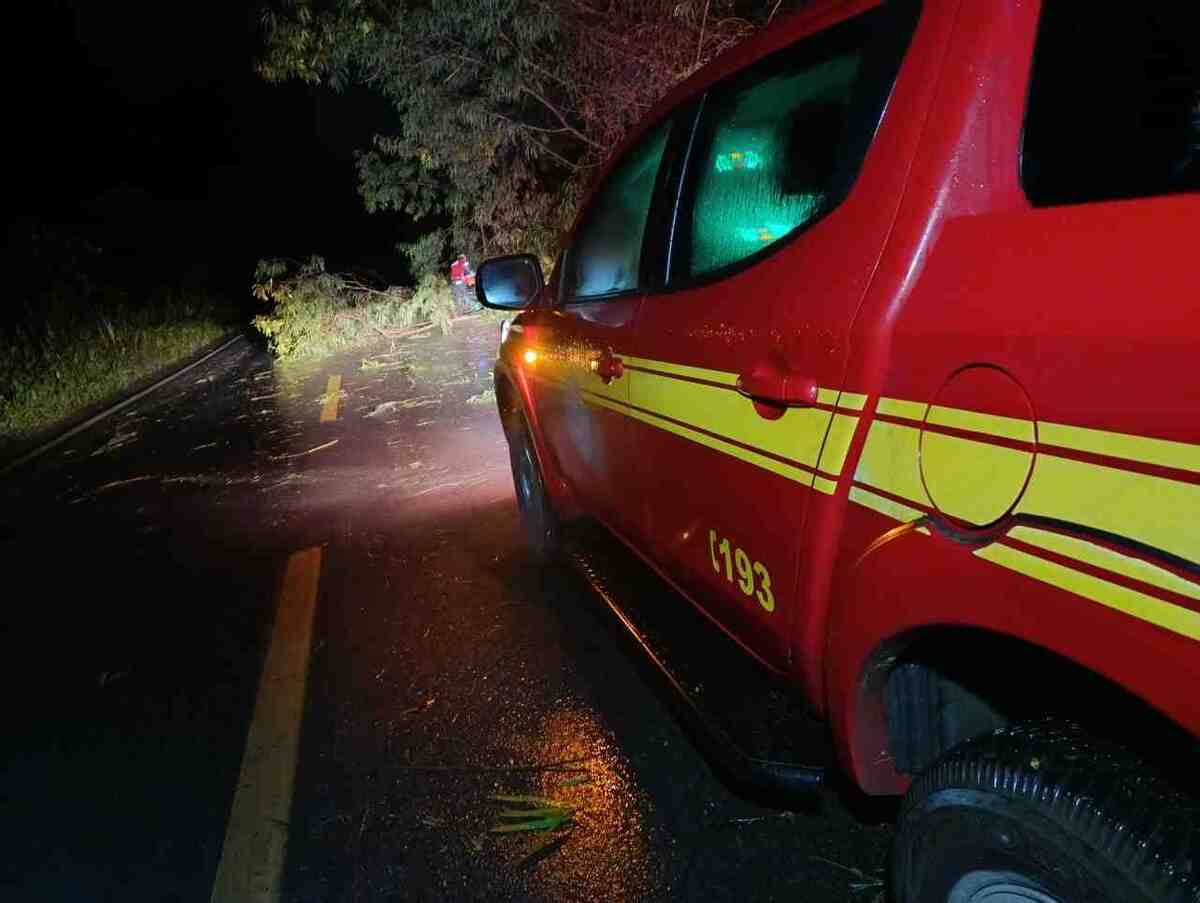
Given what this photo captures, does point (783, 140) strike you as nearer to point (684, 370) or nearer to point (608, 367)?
point (684, 370)

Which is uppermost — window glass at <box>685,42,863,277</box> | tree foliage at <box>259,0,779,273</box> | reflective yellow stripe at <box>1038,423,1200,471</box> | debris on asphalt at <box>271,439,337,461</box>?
tree foliage at <box>259,0,779,273</box>

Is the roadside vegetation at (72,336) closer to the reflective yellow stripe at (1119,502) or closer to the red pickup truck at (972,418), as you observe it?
the red pickup truck at (972,418)

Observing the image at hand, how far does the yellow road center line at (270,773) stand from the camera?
2295 millimetres

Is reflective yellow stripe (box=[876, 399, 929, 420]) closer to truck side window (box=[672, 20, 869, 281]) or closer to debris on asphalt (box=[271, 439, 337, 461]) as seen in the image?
→ truck side window (box=[672, 20, 869, 281])

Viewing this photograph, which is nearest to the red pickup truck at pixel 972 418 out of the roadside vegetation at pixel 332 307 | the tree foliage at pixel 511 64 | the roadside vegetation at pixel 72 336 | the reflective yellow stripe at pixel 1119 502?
the reflective yellow stripe at pixel 1119 502

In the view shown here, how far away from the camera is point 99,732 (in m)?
3.13

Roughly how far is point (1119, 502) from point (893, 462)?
0.37 m

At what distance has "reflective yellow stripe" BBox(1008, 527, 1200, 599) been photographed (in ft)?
3.06

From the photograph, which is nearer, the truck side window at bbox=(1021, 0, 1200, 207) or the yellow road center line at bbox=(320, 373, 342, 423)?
the truck side window at bbox=(1021, 0, 1200, 207)

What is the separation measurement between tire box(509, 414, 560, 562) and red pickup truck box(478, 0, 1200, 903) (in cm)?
189

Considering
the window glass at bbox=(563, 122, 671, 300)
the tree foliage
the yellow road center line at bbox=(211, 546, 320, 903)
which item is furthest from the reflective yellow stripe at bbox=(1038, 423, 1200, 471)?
the tree foliage

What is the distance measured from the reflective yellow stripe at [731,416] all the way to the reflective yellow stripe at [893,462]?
0.11 m

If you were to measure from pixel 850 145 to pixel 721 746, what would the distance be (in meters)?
1.36

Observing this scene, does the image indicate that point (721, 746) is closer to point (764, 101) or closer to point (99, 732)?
point (764, 101)
